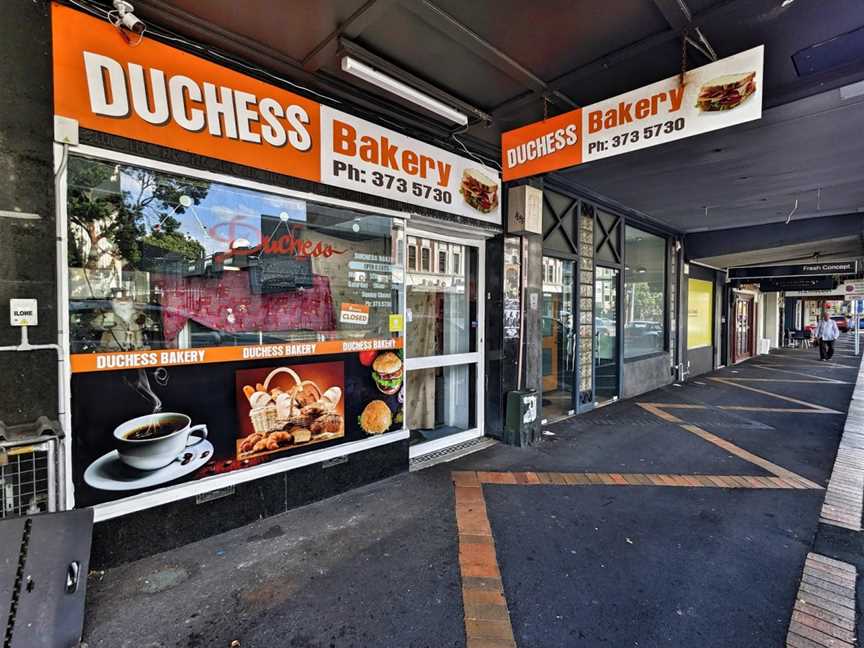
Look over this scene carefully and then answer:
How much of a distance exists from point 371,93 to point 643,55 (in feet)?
6.63

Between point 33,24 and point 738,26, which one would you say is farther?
point 738,26

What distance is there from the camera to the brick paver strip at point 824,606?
6.08 ft

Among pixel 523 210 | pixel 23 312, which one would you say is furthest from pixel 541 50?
pixel 23 312

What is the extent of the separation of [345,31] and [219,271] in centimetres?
175

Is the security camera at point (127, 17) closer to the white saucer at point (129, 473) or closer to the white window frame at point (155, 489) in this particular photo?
the white window frame at point (155, 489)

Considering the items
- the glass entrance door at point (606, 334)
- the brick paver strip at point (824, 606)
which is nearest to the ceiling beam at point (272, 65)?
the glass entrance door at point (606, 334)

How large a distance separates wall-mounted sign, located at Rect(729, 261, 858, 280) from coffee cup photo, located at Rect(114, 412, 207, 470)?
44.4 ft

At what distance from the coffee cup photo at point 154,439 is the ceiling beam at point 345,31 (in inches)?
99.8

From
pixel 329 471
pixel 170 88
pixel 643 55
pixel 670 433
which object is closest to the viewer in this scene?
pixel 170 88

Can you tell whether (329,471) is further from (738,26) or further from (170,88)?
(738,26)

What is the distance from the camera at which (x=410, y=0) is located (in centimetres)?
229

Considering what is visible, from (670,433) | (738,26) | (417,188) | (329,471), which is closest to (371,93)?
(417,188)

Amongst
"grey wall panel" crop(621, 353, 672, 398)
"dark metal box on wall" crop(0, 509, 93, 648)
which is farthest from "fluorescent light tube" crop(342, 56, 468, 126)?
"grey wall panel" crop(621, 353, 672, 398)

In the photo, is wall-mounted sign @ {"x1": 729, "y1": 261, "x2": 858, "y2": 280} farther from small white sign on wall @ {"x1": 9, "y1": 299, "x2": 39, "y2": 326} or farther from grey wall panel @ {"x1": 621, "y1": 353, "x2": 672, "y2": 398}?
small white sign on wall @ {"x1": 9, "y1": 299, "x2": 39, "y2": 326}
